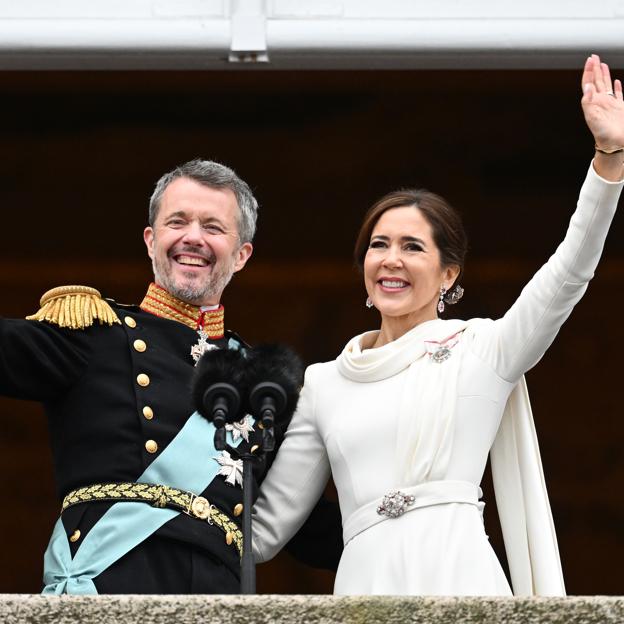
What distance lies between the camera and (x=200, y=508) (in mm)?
4117

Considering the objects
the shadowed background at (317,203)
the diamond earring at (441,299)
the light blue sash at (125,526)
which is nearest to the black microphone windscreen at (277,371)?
Answer: the light blue sash at (125,526)

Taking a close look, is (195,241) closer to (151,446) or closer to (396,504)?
(151,446)

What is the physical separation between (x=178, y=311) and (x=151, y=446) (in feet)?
1.32

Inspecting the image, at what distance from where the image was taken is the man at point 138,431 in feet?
13.3

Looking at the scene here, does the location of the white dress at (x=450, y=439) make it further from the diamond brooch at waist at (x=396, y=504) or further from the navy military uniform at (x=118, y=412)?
the navy military uniform at (x=118, y=412)

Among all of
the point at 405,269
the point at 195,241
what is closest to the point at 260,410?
the point at 405,269

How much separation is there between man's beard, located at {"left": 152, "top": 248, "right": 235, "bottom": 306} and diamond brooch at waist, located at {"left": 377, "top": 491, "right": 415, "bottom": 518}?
684 millimetres

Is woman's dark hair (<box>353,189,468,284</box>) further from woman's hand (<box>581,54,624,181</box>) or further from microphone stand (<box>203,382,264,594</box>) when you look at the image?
microphone stand (<box>203,382,264,594</box>)

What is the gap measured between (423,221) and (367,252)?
14 cm

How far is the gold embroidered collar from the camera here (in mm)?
4406

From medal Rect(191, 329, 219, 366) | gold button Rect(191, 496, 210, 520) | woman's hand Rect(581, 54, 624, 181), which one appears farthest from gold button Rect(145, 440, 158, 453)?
woman's hand Rect(581, 54, 624, 181)

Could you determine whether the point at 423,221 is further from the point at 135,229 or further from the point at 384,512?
the point at 135,229

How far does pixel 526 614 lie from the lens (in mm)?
3285

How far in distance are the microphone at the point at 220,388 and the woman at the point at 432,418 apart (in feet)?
1.57
